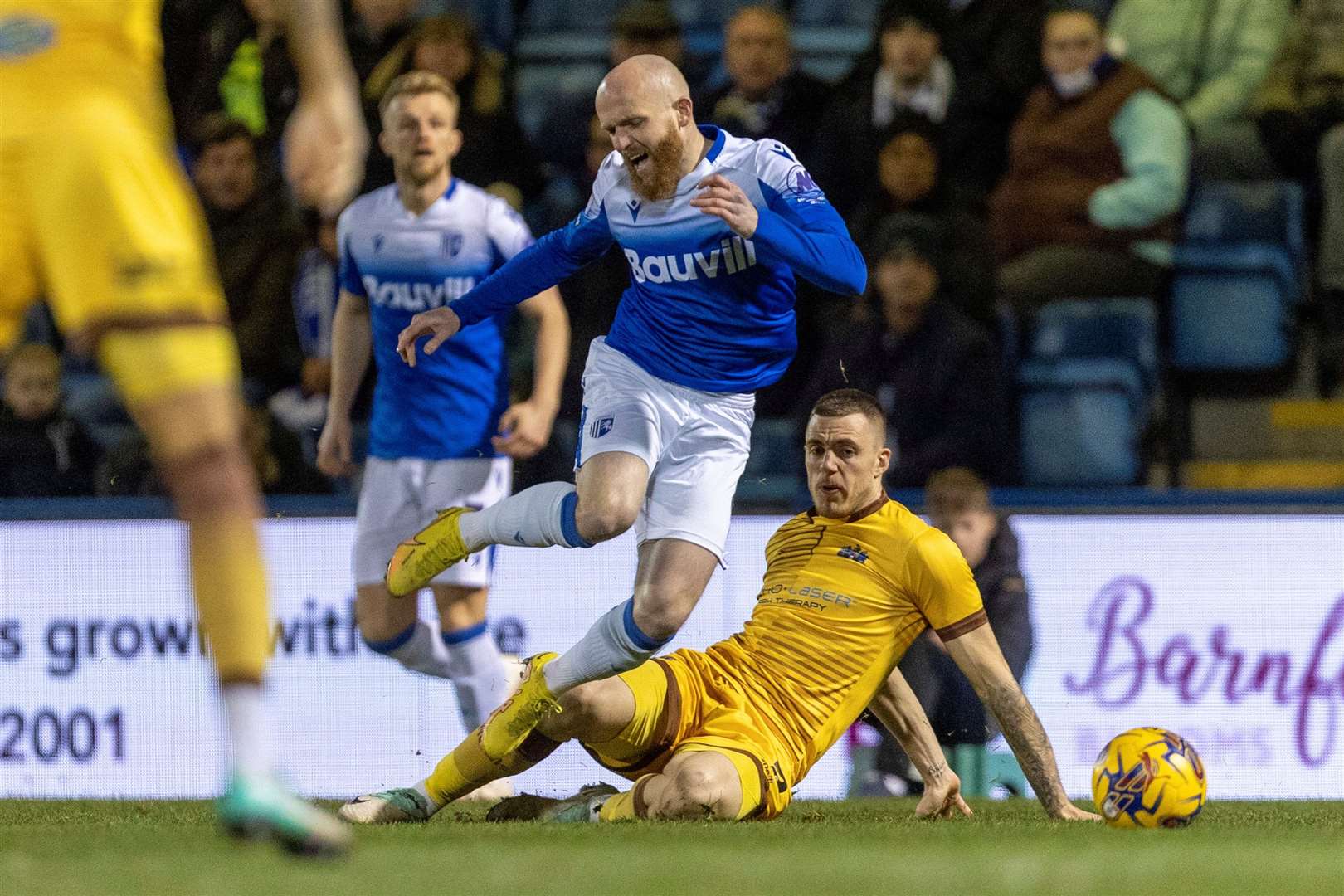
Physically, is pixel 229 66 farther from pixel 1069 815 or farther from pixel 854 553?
pixel 1069 815

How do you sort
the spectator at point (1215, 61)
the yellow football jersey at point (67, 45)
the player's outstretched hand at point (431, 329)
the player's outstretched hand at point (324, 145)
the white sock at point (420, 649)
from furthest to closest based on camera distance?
the spectator at point (1215, 61)
the white sock at point (420, 649)
the player's outstretched hand at point (431, 329)
the yellow football jersey at point (67, 45)
the player's outstretched hand at point (324, 145)

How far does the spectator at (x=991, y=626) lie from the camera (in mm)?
7168

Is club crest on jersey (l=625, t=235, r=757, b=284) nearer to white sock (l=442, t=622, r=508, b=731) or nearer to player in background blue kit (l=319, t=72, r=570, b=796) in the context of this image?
player in background blue kit (l=319, t=72, r=570, b=796)

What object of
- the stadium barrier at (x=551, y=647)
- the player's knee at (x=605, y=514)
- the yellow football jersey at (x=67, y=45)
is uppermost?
the yellow football jersey at (x=67, y=45)

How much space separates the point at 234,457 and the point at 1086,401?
594 cm

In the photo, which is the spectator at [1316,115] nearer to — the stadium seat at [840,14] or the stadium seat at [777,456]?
the stadium seat at [840,14]

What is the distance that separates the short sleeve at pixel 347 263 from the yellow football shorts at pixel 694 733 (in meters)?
2.13

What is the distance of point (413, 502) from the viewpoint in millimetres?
6973

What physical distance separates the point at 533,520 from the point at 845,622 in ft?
3.12

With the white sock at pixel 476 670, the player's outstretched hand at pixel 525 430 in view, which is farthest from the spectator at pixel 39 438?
the player's outstretched hand at pixel 525 430

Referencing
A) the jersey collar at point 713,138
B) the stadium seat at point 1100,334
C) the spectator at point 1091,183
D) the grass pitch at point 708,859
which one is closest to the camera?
the grass pitch at point 708,859

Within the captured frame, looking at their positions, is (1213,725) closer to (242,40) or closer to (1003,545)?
(1003,545)

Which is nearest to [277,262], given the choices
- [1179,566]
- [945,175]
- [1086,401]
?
[945,175]

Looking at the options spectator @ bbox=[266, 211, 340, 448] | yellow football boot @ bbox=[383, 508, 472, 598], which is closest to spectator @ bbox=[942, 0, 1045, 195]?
spectator @ bbox=[266, 211, 340, 448]
